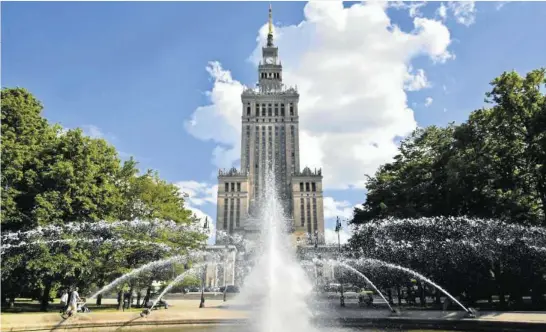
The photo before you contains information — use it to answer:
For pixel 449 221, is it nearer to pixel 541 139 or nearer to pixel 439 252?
pixel 439 252

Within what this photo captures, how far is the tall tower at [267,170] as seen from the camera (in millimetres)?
132750

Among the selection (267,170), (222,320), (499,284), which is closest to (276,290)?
(222,320)

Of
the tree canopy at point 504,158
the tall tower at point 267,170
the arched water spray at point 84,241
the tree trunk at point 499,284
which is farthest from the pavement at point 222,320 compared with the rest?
the tall tower at point 267,170

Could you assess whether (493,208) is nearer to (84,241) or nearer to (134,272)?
(134,272)

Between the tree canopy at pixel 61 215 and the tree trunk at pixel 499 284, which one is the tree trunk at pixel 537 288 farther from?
the tree canopy at pixel 61 215

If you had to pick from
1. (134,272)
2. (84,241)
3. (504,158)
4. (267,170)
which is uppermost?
(267,170)

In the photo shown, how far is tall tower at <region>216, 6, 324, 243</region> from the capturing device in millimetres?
132750

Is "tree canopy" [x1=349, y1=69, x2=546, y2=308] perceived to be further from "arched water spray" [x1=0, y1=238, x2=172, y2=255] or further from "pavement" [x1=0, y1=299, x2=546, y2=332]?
"arched water spray" [x1=0, y1=238, x2=172, y2=255]

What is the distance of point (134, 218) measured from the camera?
32312 millimetres

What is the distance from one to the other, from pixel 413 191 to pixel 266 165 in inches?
4052

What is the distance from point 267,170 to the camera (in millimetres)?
135125

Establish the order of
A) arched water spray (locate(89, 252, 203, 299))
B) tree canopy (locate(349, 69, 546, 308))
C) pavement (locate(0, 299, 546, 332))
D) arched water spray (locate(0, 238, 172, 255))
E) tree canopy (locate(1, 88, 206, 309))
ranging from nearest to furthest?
1. pavement (locate(0, 299, 546, 332))
2. arched water spray (locate(89, 252, 203, 299))
3. arched water spray (locate(0, 238, 172, 255))
4. tree canopy (locate(1, 88, 206, 309))
5. tree canopy (locate(349, 69, 546, 308))

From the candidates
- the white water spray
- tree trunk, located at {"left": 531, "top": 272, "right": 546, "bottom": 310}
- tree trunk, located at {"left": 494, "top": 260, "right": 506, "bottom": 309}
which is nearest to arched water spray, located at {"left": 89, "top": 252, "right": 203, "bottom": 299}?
the white water spray

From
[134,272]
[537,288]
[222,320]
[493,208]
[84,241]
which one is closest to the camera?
[222,320]
